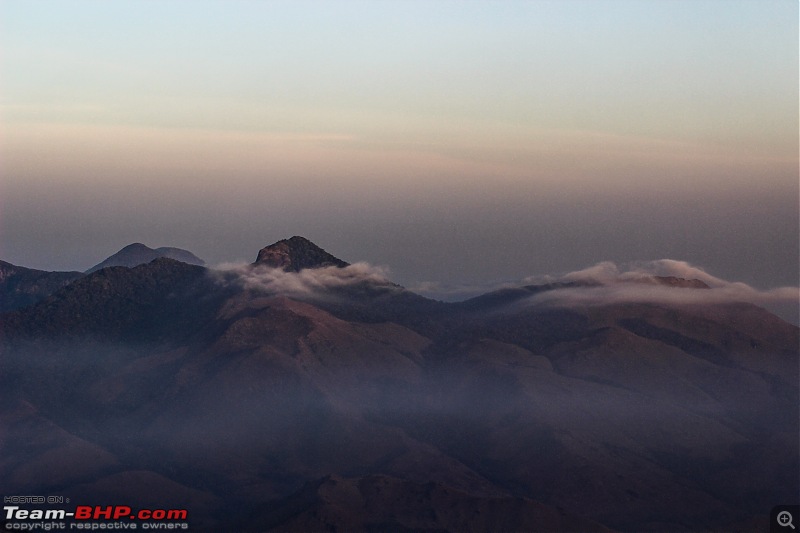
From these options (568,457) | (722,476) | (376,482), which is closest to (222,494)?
(376,482)

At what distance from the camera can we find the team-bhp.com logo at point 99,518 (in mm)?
165875

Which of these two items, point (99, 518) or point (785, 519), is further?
point (99, 518)

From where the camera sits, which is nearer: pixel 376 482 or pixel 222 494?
pixel 376 482

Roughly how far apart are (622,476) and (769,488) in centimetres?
2058

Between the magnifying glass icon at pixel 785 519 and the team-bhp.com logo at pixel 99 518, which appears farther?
the team-bhp.com logo at pixel 99 518

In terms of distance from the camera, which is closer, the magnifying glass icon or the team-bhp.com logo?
the magnifying glass icon

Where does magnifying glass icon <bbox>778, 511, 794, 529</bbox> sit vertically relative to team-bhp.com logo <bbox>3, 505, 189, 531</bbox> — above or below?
above

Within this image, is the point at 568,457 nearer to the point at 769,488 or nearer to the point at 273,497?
the point at 769,488

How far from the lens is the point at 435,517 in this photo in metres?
156

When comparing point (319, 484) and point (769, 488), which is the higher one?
point (319, 484)

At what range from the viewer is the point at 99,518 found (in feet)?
582

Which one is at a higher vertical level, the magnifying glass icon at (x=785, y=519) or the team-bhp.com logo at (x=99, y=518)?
the magnifying glass icon at (x=785, y=519)

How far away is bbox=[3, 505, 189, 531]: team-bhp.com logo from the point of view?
16588cm

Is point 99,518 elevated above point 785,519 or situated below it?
below
